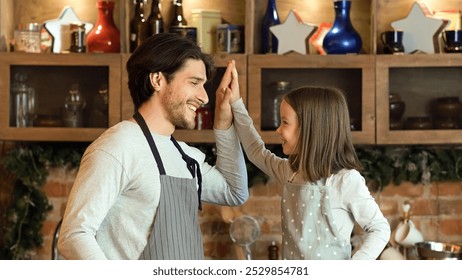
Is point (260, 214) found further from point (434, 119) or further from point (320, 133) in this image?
point (320, 133)

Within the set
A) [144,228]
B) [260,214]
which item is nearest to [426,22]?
[260,214]

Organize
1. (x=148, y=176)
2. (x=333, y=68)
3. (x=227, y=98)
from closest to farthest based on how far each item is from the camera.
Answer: (x=148, y=176), (x=227, y=98), (x=333, y=68)

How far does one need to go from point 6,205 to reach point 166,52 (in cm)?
A: 163

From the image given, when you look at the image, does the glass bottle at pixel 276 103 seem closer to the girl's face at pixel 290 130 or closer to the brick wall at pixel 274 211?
the brick wall at pixel 274 211

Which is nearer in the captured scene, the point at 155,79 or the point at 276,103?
the point at 155,79

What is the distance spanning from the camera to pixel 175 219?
1.87 meters

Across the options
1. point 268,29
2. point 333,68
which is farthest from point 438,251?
point 268,29

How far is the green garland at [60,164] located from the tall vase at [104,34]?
15.6 inches

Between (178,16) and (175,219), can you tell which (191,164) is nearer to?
(175,219)

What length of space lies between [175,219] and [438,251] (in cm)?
150

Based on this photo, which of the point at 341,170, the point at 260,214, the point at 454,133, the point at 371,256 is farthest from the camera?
the point at 260,214

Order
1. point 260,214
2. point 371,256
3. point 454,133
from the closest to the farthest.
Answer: point 371,256 < point 454,133 < point 260,214

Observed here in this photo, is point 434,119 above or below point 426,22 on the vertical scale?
below

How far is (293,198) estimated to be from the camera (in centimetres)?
→ 198
